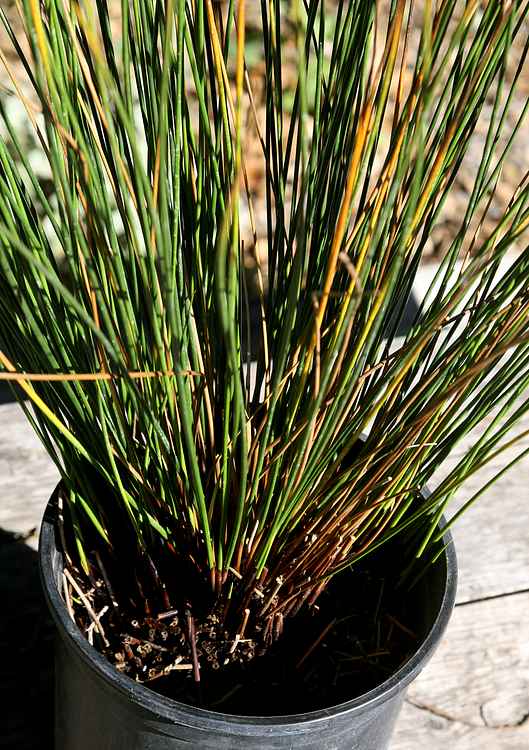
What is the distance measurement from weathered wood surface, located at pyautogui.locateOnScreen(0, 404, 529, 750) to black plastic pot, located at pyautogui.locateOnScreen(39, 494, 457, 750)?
19 cm

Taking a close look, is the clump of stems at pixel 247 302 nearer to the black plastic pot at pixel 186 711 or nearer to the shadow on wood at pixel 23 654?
the black plastic pot at pixel 186 711

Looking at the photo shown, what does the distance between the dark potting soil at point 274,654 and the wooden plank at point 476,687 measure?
8.1 inches

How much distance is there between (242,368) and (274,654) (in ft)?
0.66

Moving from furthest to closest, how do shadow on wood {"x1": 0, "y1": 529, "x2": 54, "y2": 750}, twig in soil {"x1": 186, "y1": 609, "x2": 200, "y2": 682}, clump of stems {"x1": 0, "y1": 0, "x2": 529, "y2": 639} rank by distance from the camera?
1. shadow on wood {"x1": 0, "y1": 529, "x2": 54, "y2": 750}
2. twig in soil {"x1": 186, "y1": 609, "x2": 200, "y2": 682}
3. clump of stems {"x1": 0, "y1": 0, "x2": 529, "y2": 639}

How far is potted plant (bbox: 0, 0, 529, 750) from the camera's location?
39 cm

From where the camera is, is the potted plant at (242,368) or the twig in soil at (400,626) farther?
the twig in soil at (400,626)

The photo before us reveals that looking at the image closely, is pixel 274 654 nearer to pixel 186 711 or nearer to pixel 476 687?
pixel 186 711

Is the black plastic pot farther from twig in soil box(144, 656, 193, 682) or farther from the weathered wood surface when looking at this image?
the weathered wood surface

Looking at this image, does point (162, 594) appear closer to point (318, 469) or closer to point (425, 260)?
point (318, 469)

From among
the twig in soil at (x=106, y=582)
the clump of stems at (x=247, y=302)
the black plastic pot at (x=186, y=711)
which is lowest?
the black plastic pot at (x=186, y=711)

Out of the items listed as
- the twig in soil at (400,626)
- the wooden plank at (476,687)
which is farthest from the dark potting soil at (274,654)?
the wooden plank at (476,687)

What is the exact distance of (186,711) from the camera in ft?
1.49

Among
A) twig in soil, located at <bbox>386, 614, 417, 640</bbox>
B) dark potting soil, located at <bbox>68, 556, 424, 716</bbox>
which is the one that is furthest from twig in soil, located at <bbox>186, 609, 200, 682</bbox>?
twig in soil, located at <bbox>386, 614, 417, 640</bbox>

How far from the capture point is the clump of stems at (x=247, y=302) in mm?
385
